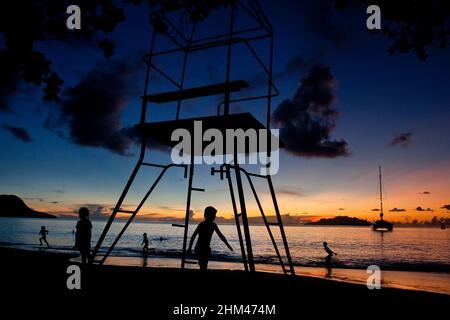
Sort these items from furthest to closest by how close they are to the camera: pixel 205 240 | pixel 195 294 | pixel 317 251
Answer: pixel 317 251, pixel 205 240, pixel 195 294

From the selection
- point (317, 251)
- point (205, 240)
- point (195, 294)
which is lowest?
point (317, 251)

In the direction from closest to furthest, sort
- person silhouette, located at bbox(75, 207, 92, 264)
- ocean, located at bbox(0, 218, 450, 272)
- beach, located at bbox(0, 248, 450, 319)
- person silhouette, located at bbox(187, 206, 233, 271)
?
beach, located at bbox(0, 248, 450, 319) < person silhouette, located at bbox(187, 206, 233, 271) < person silhouette, located at bbox(75, 207, 92, 264) < ocean, located at bbox(0, 218, 450, 272)

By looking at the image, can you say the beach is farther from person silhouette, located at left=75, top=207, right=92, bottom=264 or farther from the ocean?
the ocean

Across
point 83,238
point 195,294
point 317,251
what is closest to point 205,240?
point 195,294

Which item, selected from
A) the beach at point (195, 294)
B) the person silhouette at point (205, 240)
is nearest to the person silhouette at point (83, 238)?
the beach at point (195, 294)

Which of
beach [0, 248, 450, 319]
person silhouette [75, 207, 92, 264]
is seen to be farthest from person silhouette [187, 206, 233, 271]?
person silhouette [75, 207, 92, 264]

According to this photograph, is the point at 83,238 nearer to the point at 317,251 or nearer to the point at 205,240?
the point at 205,240

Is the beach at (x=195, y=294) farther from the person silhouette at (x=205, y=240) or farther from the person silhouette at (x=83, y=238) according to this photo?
the person silhouette at (x=83, y=238)

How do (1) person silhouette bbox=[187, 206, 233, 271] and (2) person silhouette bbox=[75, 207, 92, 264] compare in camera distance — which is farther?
(2) person silhouette bbox=[75, 207, 92, 264]

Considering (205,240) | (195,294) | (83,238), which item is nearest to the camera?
(195,294)

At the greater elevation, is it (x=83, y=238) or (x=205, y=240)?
(x=205, y=240)
